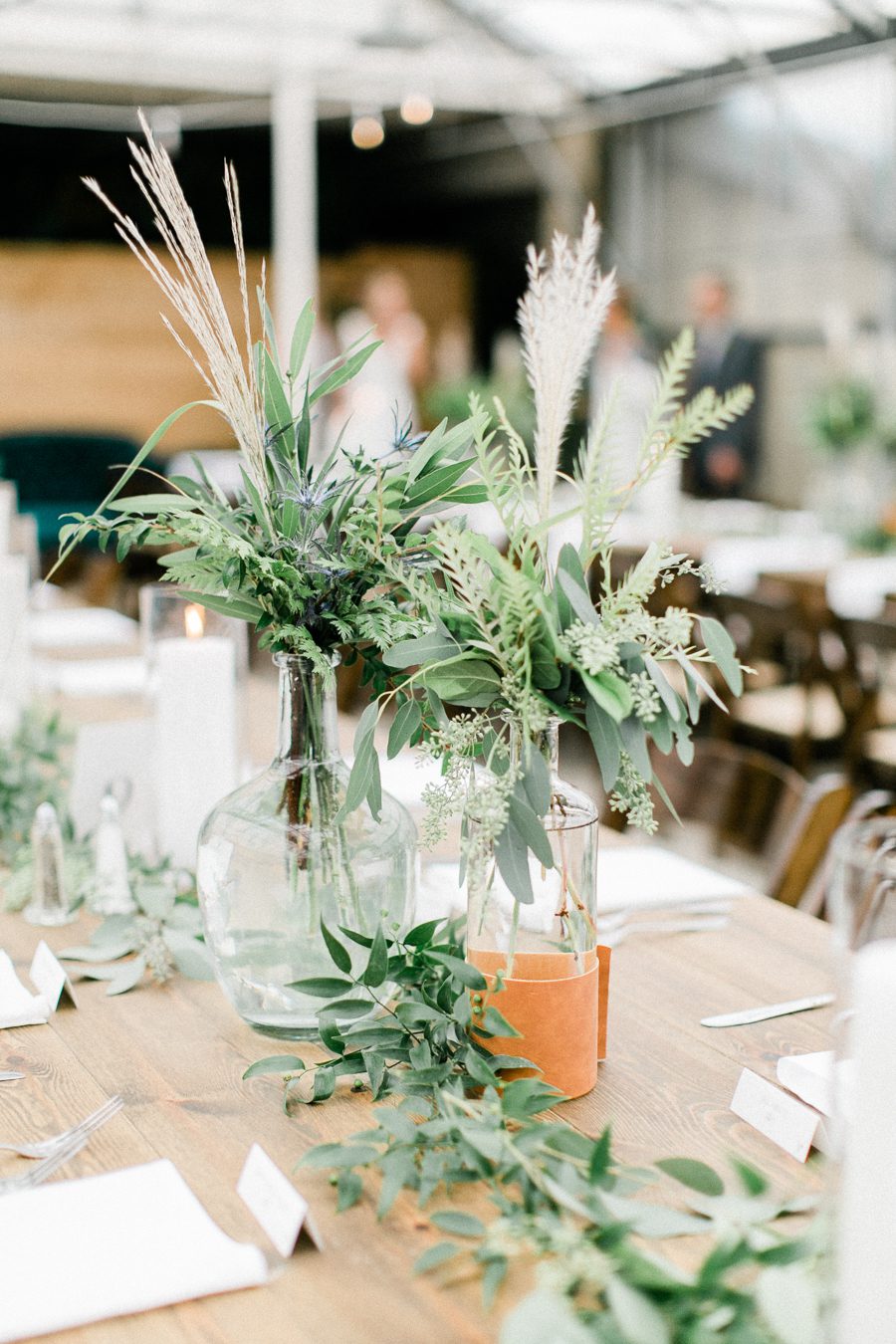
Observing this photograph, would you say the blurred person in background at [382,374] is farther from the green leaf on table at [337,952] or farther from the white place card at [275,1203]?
the white place card at [275,1203]

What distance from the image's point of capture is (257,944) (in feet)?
4.10

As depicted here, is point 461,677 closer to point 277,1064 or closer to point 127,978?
point 277,1064

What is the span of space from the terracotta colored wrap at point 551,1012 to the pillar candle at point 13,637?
139 cm

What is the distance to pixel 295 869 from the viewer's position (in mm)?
1237

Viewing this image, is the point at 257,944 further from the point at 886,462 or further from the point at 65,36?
the point at 65,36

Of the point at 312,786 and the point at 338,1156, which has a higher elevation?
the point at 312,786

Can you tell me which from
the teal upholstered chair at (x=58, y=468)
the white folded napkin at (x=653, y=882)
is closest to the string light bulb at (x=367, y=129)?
the teal upholstered chair at (x=58, y=468)

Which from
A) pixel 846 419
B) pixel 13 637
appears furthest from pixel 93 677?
pixel 846 419

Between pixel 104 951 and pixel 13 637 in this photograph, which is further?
pixel 13 637

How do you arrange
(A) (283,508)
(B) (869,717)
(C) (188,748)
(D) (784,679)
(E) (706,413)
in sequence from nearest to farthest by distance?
1. (E) (706,413)
2. (A) (283,508)
3. (C) (188,748)
4. (B) (869,717)
5. (D) (784,679)

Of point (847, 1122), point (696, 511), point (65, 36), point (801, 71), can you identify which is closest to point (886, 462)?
point (696, 511)

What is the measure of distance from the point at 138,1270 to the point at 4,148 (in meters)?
10.8

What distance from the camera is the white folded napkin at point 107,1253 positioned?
0.88 meters

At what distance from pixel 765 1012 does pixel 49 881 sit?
777 millimetres
